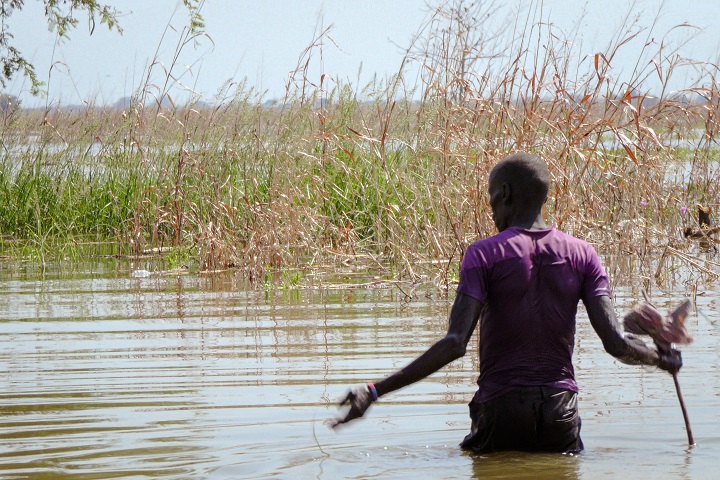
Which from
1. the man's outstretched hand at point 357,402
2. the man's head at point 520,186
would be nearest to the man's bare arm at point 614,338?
the man's head at point 520,186

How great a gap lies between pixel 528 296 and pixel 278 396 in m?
1.88

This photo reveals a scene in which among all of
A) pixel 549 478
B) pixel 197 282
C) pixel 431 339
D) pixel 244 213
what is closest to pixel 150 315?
pixel 197 282

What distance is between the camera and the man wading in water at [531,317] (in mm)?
3508

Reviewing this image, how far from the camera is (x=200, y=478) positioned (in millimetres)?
3756

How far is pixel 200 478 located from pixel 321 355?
224cm

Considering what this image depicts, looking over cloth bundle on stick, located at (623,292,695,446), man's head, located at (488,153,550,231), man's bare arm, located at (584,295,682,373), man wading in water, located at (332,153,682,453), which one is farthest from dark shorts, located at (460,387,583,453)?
man's head, located at (488,153,550,231)

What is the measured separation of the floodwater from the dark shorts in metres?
0.06

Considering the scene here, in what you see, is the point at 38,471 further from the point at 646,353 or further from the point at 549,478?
the point at 646,353

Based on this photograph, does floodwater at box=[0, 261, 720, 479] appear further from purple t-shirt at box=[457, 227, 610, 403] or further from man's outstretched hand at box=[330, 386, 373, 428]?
man's outstretched hand at box=[330, 386, 373, 428]

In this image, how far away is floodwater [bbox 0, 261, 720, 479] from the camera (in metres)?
3.91

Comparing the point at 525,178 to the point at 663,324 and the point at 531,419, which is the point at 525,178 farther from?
the point at 531,419

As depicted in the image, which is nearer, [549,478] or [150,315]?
[549,478]

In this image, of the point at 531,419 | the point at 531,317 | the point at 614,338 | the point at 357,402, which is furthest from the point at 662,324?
the point at 357,402

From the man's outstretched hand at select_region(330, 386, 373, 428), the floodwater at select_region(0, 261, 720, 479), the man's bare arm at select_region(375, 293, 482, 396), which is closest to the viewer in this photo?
the man's outstretched hand at select_region(330, 386, 373, 428)
